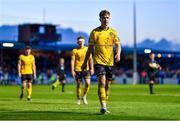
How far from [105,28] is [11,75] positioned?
179 ft

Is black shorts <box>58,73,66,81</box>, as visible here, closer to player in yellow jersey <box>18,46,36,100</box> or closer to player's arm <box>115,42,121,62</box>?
player in yellow jersey <box>18,46,36,100</box>

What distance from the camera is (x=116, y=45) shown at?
48.7ft

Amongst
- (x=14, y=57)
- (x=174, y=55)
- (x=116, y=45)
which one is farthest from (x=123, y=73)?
(x=116, y=45)

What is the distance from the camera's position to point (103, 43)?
1475 centimetres

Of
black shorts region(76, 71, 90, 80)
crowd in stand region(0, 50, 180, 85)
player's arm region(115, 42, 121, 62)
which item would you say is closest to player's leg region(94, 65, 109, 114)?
player's arm region(115, 42, 121, 62)

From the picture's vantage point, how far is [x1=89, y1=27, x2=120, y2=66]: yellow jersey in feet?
48.2

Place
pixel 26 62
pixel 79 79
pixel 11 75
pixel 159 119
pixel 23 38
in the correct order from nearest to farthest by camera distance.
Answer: pixel 159 119 → pixel 79 79 → pixel 26 62 → pixel 11 75 → pixel 23 38

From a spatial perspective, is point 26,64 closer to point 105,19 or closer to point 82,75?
point 82,75

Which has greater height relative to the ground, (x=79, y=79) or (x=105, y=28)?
(x=105, y=28)

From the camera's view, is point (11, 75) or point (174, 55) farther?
point (174, 55)

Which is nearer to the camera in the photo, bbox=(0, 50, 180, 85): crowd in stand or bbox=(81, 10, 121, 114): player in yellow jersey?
bbox=(81, 10, 121, 114): player in yellow jersey

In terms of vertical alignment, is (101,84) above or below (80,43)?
below

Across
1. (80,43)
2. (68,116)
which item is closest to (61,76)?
(80,43)

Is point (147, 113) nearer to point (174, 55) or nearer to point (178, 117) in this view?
point (178, 117)
